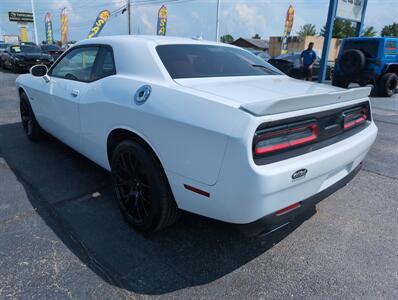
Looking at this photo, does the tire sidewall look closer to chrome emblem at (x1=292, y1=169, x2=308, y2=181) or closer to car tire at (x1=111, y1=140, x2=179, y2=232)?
car tire at (x1=111, y1=140, x2=179, y2=232)

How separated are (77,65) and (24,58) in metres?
13.9

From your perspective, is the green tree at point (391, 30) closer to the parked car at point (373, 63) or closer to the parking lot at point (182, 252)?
the parked car at point (373, 63)

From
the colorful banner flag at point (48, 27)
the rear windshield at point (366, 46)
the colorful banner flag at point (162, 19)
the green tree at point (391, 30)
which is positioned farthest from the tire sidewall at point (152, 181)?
the green tree at point (391, 30)

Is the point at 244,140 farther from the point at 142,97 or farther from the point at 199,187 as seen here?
the point at 142,97

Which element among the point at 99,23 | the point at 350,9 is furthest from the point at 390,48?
the point at 99,23

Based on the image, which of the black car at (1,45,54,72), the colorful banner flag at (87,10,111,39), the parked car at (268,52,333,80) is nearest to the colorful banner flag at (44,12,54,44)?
the colorful banner flag at (87,10,111,39)

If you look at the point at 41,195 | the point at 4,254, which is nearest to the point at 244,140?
the point at 4,254

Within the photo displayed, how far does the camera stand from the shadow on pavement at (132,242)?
6.61ft

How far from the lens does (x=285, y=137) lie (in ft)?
5.95

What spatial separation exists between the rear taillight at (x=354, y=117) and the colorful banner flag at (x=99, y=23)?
2490 cm

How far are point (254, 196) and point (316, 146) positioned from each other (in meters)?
0.62

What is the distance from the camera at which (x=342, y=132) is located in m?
2.26

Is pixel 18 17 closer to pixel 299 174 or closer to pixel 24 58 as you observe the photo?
pixel 24 58

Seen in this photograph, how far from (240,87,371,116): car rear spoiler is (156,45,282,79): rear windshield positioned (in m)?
0.86
